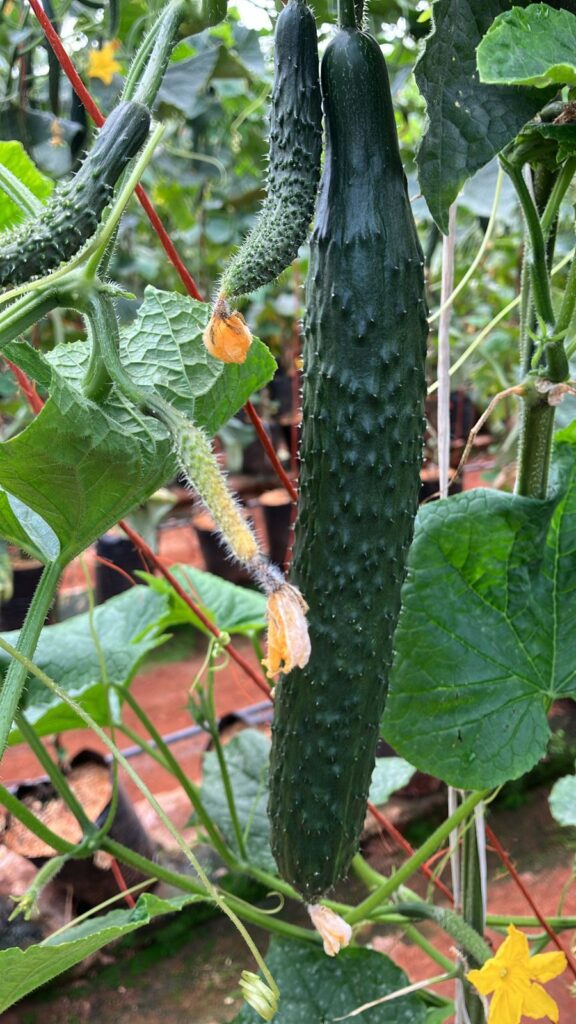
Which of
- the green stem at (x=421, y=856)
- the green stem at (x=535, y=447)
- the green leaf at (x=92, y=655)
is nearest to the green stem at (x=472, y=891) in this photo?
the green stem at (x=421, y=856)

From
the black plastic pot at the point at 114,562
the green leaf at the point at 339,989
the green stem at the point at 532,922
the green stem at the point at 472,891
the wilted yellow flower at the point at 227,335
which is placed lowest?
the black plastic pot at the point at 114,562

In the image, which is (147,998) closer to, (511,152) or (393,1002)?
(393,1002)

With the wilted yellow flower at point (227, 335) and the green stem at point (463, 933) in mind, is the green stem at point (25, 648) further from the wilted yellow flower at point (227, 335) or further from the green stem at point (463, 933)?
the green stem at point (463, 933)

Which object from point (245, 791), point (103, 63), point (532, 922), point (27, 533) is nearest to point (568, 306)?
point (27, 533)

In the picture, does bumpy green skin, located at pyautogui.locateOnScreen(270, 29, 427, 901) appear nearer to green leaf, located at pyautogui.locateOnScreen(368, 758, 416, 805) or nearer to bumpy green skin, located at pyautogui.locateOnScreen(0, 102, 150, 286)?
bumpy green skin, located at pyautogui.locateOnScreen(0, 102, 150, 286)

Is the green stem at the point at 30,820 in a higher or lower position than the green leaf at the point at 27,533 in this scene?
lower

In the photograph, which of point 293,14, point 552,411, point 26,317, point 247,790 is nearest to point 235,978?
point 247,790
